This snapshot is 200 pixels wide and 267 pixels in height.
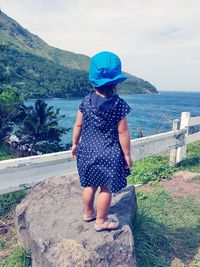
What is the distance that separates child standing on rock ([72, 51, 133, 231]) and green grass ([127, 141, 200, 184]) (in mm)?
2804

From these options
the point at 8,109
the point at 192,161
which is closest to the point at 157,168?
the point at 192,161

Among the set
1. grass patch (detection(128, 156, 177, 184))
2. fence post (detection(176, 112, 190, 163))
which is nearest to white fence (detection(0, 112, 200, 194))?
grass patch (detection(128, 156, 177, 184))

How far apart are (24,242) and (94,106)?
1.59m

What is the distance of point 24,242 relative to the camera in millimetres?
3490

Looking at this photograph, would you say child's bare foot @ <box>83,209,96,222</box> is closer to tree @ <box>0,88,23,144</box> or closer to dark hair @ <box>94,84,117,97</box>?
dark hair @ <box>94,84,117,97</box>

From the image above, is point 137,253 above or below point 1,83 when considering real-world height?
below

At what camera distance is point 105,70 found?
10.2 ft

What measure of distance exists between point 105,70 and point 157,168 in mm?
3768

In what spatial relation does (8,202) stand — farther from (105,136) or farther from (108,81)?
(108,81)

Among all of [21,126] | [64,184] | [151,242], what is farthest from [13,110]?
[151,242]

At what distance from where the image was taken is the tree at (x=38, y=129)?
11602mm

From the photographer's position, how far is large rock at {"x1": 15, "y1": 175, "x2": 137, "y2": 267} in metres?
2.93

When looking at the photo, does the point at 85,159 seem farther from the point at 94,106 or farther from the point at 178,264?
the point at 178,264

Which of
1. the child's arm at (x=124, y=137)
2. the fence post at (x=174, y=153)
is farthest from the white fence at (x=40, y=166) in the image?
the child's arm at (x=124, y=137)
